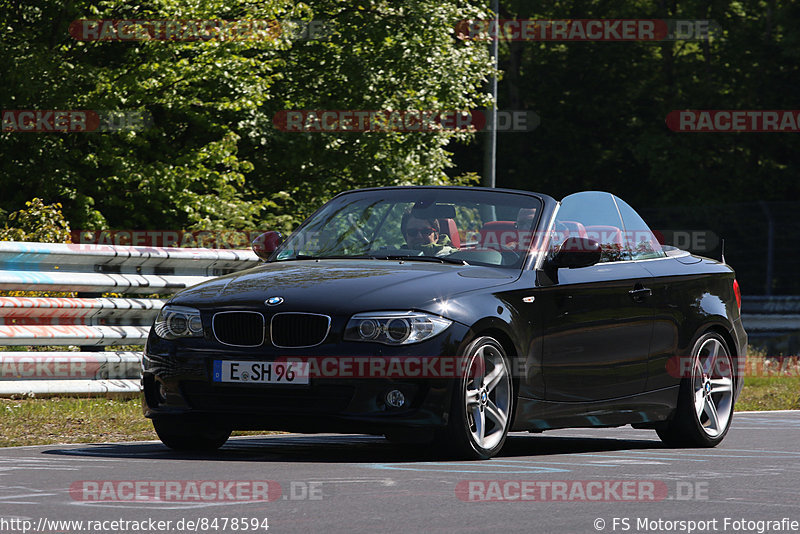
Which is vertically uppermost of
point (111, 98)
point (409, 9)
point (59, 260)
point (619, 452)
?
point (409, 9)

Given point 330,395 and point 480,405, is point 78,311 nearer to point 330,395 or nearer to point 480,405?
point 330,395

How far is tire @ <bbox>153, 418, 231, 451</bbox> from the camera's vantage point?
8.42 metres

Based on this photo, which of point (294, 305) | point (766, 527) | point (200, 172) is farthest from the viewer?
point (200, 172)

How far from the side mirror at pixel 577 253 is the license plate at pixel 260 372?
1831 millimetres

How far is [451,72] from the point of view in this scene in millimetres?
30641

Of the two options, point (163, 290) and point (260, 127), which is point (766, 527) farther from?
point (260, 127)

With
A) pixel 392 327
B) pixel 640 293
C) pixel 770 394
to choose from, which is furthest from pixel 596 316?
pixel 770 394

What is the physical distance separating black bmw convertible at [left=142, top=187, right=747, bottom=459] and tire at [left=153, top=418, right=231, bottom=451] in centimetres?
1

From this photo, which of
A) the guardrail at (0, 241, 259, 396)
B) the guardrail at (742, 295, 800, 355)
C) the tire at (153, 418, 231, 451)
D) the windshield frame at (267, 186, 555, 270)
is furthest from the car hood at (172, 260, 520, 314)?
the guardrail at (742, 295, 800, 355)

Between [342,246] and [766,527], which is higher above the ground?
[342,246]

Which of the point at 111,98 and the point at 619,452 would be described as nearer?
the point at 619,452

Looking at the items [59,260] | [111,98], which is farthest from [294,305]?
[111,98]

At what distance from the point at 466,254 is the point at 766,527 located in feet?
11.0

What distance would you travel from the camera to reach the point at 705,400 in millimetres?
10172
